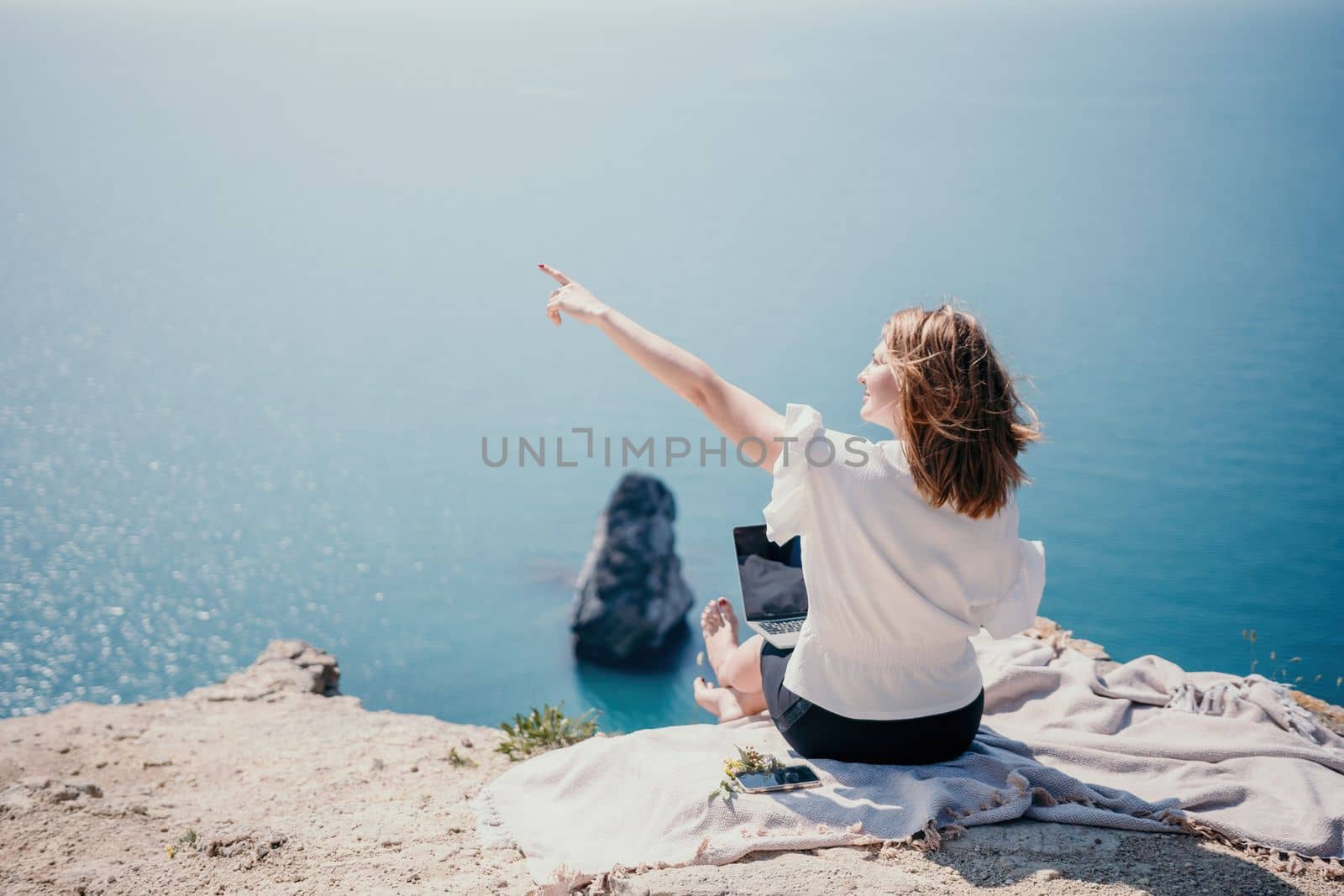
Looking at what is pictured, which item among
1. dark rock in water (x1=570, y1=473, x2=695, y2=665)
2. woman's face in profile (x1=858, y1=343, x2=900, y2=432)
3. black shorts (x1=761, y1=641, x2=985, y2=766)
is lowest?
dark rock in water (x1=570, y1=473, x2=695, y2=665)

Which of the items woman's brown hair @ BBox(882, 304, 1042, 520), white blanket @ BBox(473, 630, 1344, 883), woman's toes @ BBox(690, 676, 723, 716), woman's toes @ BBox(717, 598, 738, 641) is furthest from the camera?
woman's toes @ BBox(717, 598, 738, 641)

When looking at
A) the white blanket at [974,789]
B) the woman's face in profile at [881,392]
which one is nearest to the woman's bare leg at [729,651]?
the white blanket at [974,789]

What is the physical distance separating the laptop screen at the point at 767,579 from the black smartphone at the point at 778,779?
0.52 meters

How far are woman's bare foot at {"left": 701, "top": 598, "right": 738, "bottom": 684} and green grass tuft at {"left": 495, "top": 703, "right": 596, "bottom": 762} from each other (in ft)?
2.53

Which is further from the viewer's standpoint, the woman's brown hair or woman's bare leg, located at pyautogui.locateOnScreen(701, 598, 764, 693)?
woman's bare leg, located at pyautogui.locateOnScreen(701, 598, 764, 693)

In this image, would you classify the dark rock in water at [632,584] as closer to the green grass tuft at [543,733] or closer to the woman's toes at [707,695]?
the green grass tuft at [543,733]

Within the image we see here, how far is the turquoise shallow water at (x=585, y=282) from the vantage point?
14094 millimetres

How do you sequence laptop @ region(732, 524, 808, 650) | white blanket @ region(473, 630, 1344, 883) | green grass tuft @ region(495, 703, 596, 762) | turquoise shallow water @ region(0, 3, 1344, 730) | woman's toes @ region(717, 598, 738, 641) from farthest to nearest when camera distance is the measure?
turquoise shallow water @ region(0, 3, 1344, 730)
green grass tuft @ region(495, 703, 596, 762)
woman's toes @ region(717, 598, 738, 641)
laptop @ region(732, 524, 808, 650)
white blanket @ region(473, 630, 1344, 883)

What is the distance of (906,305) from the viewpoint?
7.89ft

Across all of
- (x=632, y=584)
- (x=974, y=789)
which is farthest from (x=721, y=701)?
(x=632, y=584)

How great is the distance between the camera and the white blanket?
7.72 ft

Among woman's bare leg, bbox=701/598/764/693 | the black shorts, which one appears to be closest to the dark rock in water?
woman's bare leg, bbox=701/598/764/693

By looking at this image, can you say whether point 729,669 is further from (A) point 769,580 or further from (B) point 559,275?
(B) point 559,275

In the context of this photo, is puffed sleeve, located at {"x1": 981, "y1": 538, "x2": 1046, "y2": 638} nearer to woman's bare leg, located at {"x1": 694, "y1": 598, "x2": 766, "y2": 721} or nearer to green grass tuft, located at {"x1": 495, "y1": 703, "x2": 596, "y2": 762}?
woman's bare leg, located at {"x1": 694, "y1": 598, "x2": 766, "y2": 721}
